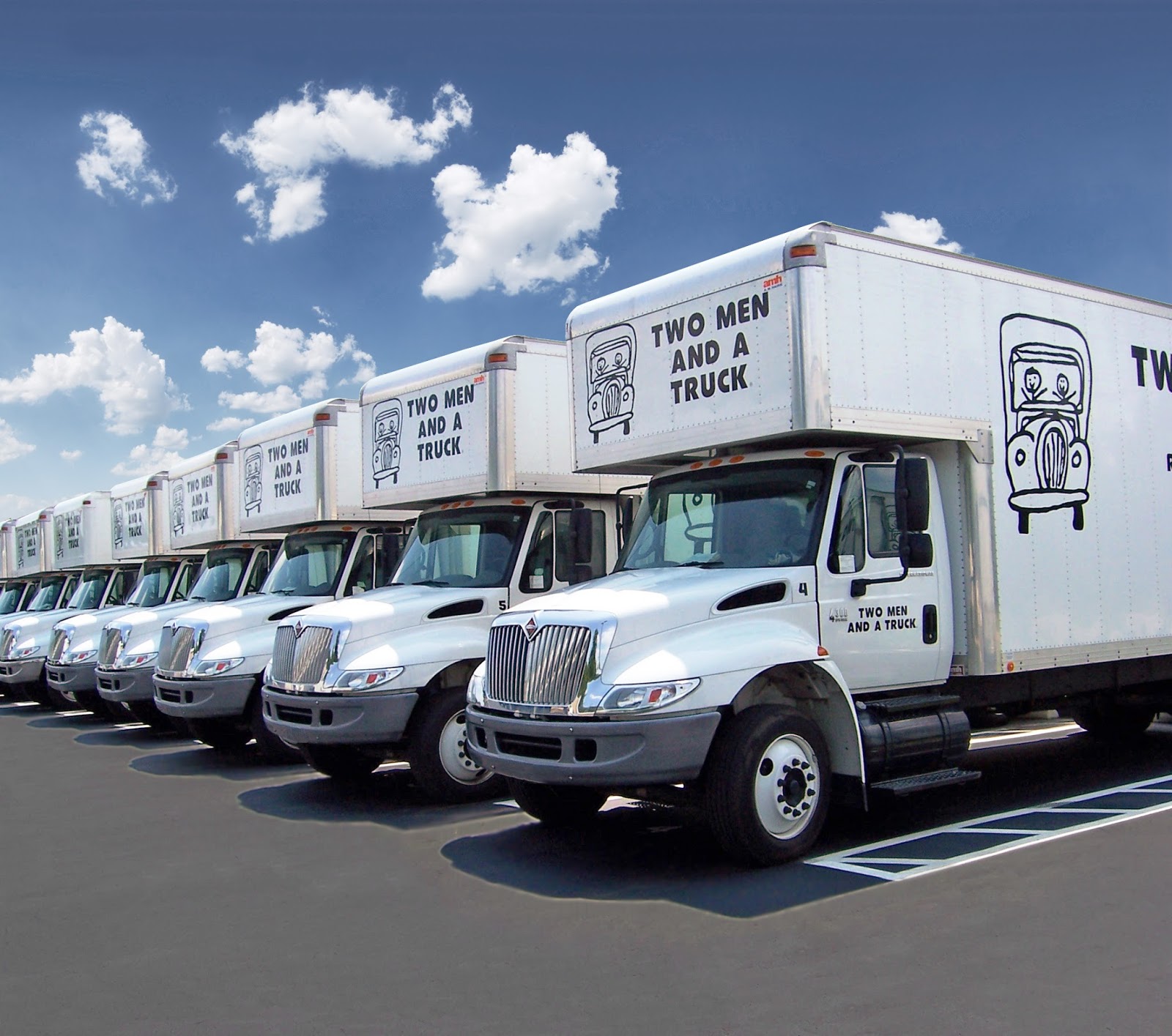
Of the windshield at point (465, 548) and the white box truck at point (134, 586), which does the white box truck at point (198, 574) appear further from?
the windshield at point (465, 548)

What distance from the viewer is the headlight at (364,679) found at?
361 inches

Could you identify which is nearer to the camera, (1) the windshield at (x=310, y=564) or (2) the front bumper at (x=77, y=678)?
(1) the windshield at (x=310, y=564)

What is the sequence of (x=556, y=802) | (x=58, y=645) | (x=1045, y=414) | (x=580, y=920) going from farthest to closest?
(x=58, y=645)
(x=1045, y=414)
(x=556, y=802)
(x=580, y=920)

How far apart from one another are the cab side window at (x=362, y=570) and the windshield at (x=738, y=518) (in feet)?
16.8

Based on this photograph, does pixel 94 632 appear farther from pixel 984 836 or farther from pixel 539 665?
pixel 984 836

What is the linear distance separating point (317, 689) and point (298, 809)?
101 centimetres

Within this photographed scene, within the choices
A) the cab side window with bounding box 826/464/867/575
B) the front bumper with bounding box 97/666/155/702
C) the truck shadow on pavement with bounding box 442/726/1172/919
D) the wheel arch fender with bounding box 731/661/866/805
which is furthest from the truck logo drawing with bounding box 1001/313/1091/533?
the front bumper with bounding box 97/666/155/702

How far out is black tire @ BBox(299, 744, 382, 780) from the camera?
10031 mm

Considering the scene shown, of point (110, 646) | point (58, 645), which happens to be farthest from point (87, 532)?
point (110, 646)

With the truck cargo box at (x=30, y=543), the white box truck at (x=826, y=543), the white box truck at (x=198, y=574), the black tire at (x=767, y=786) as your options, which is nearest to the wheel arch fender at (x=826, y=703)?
the white box truck at (x=826, y=543)

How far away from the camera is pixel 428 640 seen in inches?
375

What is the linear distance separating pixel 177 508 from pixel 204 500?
5.14 ft

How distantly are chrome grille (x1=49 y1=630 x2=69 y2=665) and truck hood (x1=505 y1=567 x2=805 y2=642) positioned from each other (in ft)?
39.6

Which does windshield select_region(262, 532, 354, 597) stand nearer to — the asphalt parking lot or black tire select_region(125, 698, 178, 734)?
black tire select_region(125, 698, 178, 734)
